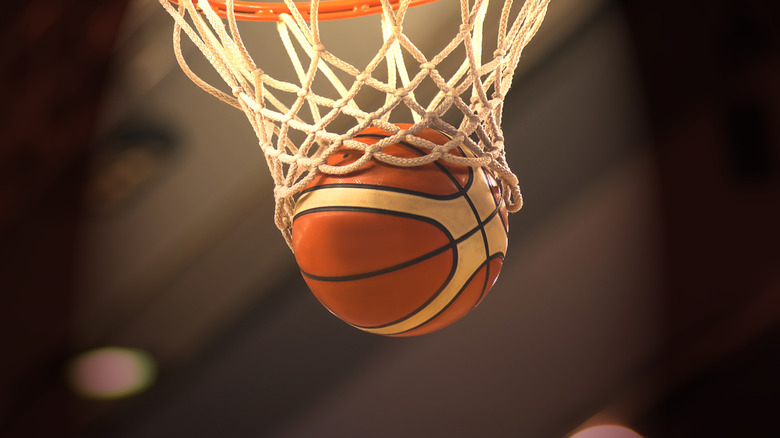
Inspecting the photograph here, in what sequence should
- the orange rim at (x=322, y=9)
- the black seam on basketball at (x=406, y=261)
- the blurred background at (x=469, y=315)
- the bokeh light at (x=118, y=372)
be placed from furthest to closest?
→ the bokeh light at (x=118, y=372)
the blurred background at (x=469, y=315)
the orange rim at (x=322, y=9)
the black seam on basketball at (x=406, y=261)

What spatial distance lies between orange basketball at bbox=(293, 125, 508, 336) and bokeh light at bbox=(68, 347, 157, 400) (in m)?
1.28

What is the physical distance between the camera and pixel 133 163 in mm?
1804

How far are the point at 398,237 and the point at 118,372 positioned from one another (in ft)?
4.93

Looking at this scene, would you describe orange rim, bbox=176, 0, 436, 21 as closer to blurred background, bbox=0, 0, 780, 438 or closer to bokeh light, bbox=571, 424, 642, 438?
blurred background, bbox=0, 0, 780, 438

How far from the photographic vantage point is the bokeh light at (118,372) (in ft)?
5.97

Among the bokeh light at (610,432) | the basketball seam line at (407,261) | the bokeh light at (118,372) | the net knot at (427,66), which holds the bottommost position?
the bokeh light at (610,432)

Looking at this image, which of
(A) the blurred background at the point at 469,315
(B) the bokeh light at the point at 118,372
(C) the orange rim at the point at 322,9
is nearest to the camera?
(C) the orange rim at the point at 322,9

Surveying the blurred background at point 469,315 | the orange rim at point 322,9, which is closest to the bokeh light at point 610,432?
the blurred background at point 469,315

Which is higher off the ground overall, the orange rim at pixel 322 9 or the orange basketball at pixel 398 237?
the orange rim at pixel 322 9

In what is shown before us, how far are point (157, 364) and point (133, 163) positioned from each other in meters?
0.68

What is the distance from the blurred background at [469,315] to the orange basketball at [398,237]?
38.9 inches

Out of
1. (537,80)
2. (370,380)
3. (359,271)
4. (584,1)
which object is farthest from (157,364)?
(584,1)

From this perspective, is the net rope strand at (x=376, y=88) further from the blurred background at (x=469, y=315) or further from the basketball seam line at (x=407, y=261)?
the blurred background at (x=469, y=315)

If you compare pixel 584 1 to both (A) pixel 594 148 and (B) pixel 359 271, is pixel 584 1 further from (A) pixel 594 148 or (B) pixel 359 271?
(B) pixel 359 271
